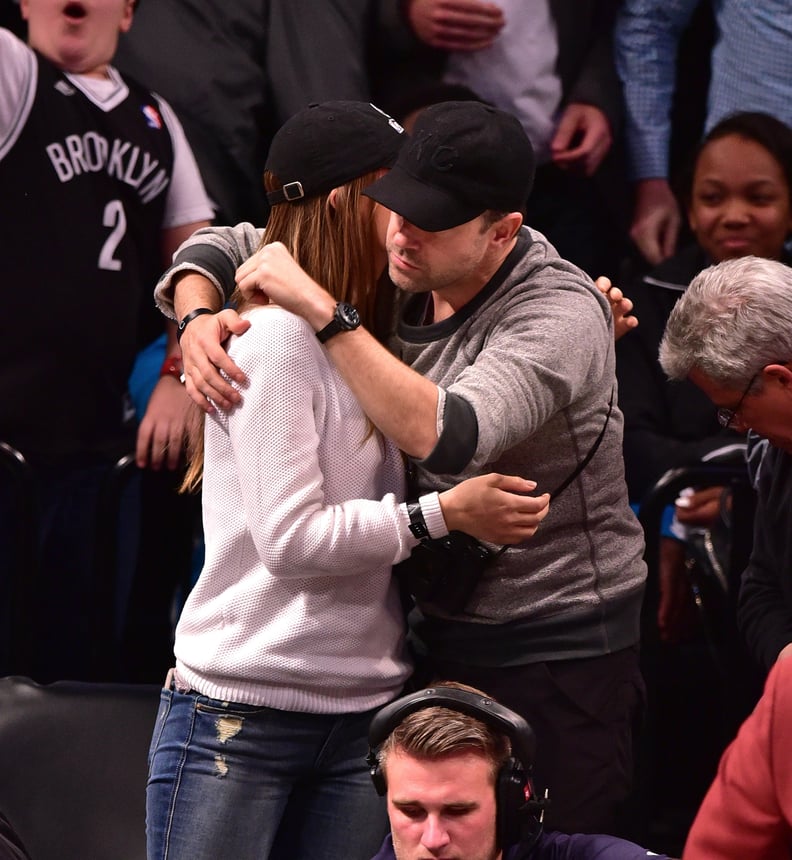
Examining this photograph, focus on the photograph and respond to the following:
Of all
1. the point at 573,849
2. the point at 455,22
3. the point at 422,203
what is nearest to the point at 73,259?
the point at 455,22

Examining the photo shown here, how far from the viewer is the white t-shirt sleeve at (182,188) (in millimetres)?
3578

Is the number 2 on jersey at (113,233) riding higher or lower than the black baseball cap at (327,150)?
lower

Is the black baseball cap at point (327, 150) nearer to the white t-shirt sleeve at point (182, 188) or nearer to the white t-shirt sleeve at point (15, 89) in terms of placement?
the white t-shirt sleeve at point (15, 89)

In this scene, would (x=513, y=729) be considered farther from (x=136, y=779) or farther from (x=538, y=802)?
(x=136, y=779)

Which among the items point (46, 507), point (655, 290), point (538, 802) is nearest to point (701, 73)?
point (655, 290)

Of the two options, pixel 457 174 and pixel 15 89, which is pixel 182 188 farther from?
pixel 457 174

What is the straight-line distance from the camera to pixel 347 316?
1999 mm

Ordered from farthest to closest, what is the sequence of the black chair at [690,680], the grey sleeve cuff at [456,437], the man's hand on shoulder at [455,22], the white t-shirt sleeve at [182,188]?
the man's hand on shoulder at [455,22], the white t-shirt sleeve at [182,188], the black chair at [690,680], the grey sleeve cuff at [456,437]

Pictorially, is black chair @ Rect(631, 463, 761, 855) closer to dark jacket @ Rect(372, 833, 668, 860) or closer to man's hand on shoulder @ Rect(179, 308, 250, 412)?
dark jacket @ Rect(372, 833, 668, 860)

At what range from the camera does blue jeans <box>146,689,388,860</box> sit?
6.76ft

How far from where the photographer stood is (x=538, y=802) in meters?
2.03

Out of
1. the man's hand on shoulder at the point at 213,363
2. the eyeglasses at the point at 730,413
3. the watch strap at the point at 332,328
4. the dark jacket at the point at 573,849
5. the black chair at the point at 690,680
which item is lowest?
the black chair at the point at 690,680

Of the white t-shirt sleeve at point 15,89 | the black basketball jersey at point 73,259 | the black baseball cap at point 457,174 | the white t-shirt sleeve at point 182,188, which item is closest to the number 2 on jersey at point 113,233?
the black basketball jersey at point 73,259

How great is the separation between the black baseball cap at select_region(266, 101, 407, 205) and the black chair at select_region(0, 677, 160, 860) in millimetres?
1029
